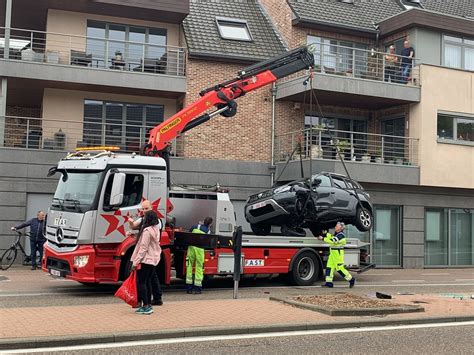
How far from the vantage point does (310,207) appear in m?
15.5

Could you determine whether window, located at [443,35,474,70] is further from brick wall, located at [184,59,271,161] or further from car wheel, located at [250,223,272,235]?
car wheel, located at [250,223,272,235]

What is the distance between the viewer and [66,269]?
39.0 ft

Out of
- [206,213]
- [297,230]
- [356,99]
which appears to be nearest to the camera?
[206,213]

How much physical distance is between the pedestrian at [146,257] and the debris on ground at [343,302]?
294 centimetres

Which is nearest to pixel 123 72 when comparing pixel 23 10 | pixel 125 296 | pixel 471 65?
pixel 23 10

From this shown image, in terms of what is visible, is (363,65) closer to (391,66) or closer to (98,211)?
(391,66)

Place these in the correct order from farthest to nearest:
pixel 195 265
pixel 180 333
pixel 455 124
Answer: pixel 455 124, pixel 195 265, pixel 180 333

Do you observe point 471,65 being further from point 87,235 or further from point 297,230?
point 87,235

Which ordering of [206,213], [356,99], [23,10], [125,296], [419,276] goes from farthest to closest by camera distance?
[356,99]
[23,10]
[419,276]
[206,213]
[125,296]

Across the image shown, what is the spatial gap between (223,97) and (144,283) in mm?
6503

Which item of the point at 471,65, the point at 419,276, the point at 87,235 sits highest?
the point at 471,65

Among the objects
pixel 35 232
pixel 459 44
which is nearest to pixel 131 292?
pixel 35 232

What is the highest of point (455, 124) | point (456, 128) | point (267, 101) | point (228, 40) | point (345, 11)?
point (345, 11)

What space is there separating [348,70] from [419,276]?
8439mm
